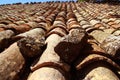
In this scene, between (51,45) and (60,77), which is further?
(51,45)

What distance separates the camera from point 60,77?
6.46ft

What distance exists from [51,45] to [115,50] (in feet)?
2.34

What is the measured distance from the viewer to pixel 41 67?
218cm

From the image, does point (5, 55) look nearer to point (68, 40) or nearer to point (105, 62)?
point (68, 40)

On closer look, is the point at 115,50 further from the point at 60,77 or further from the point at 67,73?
the point at 60,77

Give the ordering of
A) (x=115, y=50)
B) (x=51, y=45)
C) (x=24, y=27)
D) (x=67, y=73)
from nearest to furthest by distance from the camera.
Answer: (x=67, y=73)
(x=115, y=50)
(x=51, y=45)
(x=24, y=27)

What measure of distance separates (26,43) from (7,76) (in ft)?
1.61

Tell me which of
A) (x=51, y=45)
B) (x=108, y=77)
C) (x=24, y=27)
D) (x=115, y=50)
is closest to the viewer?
(x=108, y=77)

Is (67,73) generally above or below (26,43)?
below

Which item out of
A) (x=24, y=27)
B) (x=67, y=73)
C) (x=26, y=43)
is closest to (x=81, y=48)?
(x=67, y=73)

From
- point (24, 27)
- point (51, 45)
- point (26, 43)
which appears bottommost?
point (24, 27)

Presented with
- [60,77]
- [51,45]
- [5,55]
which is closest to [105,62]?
[60,77]

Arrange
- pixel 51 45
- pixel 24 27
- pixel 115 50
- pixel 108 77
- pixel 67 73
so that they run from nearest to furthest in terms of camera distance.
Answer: pixel 108 77 → pixel 67 73 → pixel 115 50 → pixel 51 45 → pixel 24 27

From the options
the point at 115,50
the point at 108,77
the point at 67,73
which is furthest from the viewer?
the point at 115,50
